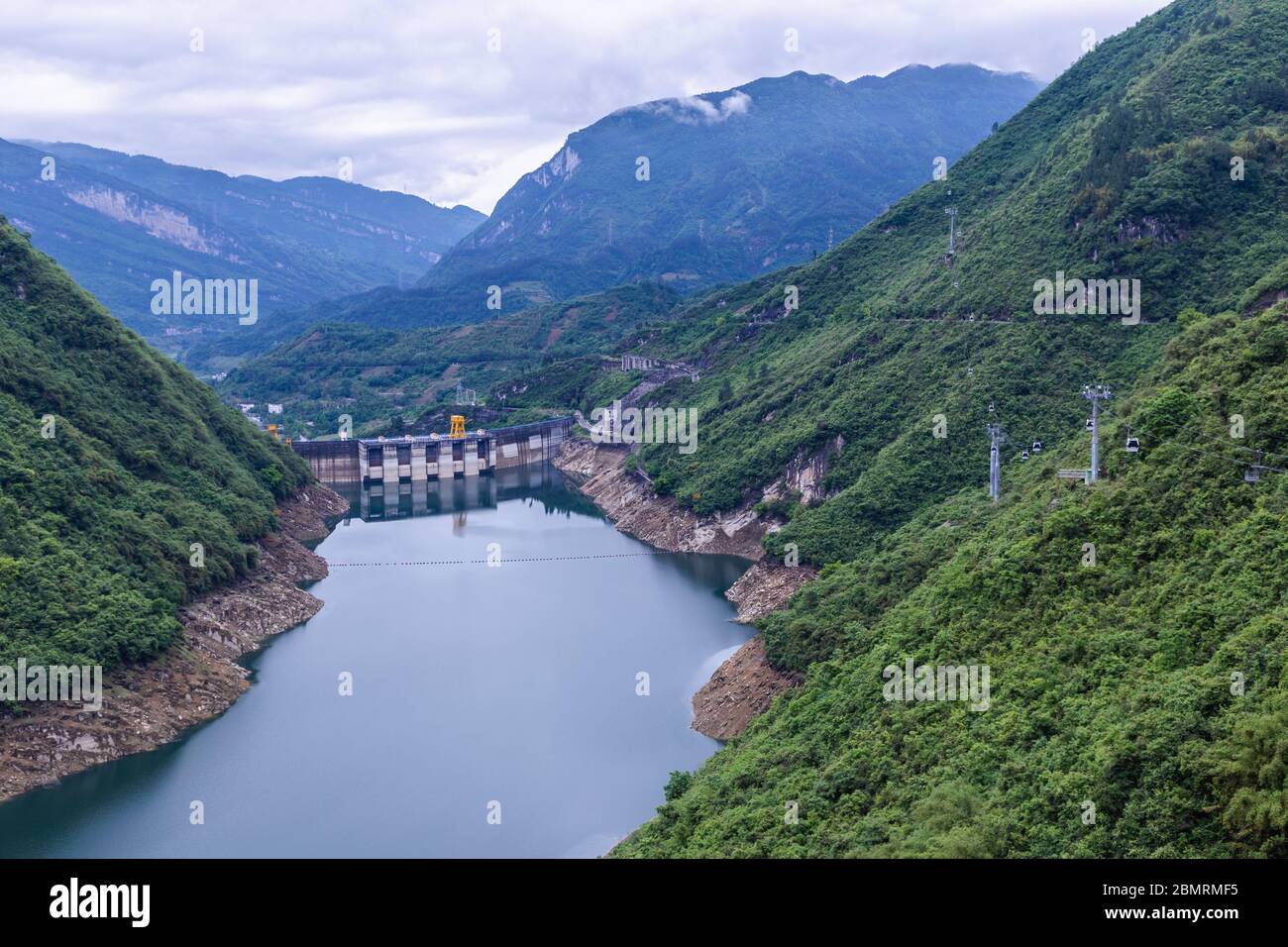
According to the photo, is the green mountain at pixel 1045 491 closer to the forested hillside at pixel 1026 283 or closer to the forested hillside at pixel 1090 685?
the forested hillside at pixel 1090 685

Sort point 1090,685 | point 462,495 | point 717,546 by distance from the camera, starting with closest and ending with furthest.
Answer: point 1090,685, point 717,546, point 462,495

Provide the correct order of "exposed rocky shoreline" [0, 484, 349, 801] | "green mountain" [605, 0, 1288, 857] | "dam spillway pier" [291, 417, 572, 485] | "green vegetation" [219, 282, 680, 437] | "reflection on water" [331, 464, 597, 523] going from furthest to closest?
"green vegetation" [219, 282, 680, 437] < "dam spillway pier" [291, 417, 572, 485] < "reflection on water" [331, 464, 597, 523] < "exposed rocky shoreline" [0, 484, 349, 801] < "green mountain" [605, 0, 1288, 857]

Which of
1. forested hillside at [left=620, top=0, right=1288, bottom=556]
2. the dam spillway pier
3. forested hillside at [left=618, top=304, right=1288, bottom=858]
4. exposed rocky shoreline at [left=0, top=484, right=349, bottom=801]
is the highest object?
forested hillside at [left=620, top=0, right=1288, bottom=556]

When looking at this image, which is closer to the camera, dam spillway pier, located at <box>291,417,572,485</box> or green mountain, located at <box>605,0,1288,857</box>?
green mountain, located at <box>605,0,1288,857</box>

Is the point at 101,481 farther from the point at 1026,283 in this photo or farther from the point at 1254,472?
the point at 1026,283

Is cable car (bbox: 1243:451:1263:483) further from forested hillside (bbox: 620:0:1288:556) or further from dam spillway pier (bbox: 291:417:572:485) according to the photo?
dam spillway pier (bbox: 291:417:572:485)

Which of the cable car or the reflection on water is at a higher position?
the cable car

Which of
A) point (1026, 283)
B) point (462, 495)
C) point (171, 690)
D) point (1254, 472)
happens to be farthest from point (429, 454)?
point (1254, 472)

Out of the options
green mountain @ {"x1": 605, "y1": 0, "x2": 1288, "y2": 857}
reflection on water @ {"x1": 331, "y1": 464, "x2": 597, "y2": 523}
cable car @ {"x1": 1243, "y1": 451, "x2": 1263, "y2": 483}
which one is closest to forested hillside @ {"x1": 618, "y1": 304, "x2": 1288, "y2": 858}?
green mountain @ {"x1": 605, "y1": 0, "x2": 1288, "y2": 857}
